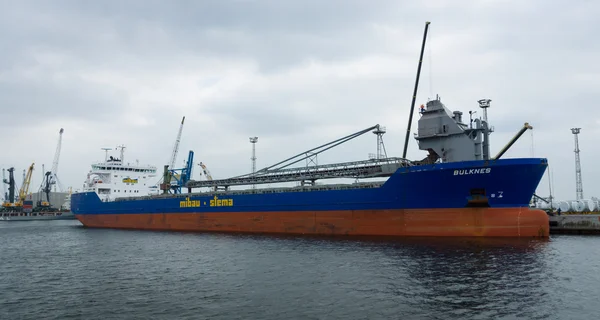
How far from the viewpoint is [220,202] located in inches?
1182

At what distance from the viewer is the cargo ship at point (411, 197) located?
66.6 ft

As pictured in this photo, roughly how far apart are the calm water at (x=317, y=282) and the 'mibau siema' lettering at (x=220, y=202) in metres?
9.18

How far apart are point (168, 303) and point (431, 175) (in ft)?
49.5

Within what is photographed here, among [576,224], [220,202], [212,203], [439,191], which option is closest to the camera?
[439,191]

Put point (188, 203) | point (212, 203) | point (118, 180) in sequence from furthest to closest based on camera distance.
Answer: point (118, 180)
point (188, 203)
point (212, 203)

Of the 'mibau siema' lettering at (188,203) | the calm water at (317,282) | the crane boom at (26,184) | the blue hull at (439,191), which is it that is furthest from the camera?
the crane boom at (26,184)

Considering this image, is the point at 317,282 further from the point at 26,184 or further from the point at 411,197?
the point at 26,184

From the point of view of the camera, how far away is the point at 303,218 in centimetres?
2570

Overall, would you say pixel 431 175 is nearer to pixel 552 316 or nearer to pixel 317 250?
Result: pixel 317 250

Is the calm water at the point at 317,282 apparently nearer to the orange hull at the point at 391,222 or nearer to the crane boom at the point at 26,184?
the orange hull at the point at 391,222

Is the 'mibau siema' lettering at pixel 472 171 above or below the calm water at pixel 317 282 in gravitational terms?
above

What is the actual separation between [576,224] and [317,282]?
860 inches

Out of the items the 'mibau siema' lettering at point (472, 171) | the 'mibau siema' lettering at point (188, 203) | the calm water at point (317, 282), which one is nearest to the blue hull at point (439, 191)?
the 'mibau siema' lettering at point (472, 171)

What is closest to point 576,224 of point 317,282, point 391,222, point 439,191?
point 439,191
